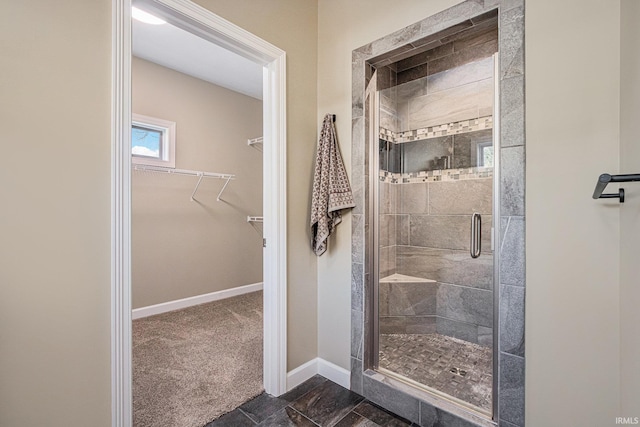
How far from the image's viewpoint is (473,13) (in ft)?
4.77

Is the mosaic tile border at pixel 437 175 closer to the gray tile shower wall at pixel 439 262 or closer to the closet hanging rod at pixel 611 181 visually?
the gray tile shower wall at pixel 439 262

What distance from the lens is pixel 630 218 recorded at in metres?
1.03

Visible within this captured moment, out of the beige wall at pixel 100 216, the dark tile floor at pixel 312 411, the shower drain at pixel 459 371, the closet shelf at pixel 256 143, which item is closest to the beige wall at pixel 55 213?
the beige wall at pixel 100 216

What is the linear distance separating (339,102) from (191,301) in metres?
2.90

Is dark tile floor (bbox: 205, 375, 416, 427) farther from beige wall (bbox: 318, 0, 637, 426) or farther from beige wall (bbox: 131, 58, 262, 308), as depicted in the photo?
beige wall (bbox: 131, 58, 262, 308)

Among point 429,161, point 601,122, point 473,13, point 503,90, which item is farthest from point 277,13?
point 601,122

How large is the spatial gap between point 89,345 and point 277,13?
2051 mm

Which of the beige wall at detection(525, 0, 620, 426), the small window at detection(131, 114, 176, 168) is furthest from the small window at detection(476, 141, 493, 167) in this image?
the small window at detection(131, 114, 176, 168)

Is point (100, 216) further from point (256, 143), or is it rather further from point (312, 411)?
point (256, 143)

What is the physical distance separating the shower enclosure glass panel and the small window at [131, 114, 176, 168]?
8.18 ft

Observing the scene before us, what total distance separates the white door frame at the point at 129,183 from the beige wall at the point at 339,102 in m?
0.33

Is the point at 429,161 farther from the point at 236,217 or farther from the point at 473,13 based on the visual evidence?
the point at 236,217

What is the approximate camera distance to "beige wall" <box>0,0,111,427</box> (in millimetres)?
1015

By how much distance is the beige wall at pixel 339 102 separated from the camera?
1.88 meters
